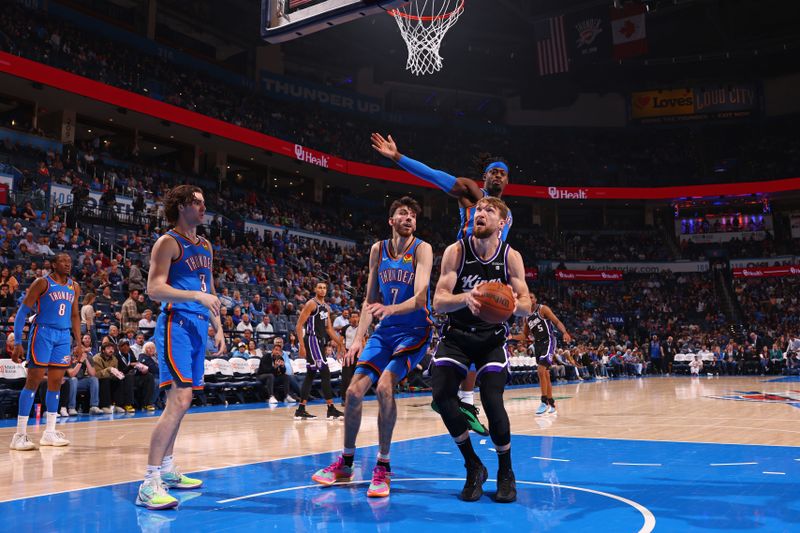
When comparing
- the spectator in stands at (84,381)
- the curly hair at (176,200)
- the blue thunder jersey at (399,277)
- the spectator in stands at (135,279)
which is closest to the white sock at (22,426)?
the curly hair at (176,200)

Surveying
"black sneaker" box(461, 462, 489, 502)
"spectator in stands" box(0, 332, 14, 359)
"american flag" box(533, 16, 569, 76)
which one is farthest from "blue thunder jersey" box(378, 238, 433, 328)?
"american flag" box(533, 16, 569, 76)

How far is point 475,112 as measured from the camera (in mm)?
42344

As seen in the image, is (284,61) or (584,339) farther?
(284,61)

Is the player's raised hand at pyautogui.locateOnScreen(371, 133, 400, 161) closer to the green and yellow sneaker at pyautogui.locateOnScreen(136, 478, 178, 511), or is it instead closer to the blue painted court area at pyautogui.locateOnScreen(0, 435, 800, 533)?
the blue painted court area at pyautogui.locateOnScreen(0, 435, 800, 533)

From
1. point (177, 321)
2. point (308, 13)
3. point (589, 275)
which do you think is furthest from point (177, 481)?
point (589, 275)

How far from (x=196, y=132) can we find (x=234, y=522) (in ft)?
86.8

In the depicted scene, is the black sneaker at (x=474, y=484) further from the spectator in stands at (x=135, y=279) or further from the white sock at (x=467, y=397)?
the spectator in stands at (x=135, y=279)

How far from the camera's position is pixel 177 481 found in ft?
15.6

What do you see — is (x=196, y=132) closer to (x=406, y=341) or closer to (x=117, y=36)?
(x=117, y=36)

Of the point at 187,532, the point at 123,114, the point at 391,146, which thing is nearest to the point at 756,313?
the point at 123,114

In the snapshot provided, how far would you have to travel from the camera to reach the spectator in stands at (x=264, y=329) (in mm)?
15712

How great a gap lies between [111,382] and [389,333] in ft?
26.0

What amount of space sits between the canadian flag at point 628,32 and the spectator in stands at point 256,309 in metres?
25.2

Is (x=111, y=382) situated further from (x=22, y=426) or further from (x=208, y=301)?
(x=208, y=301)
